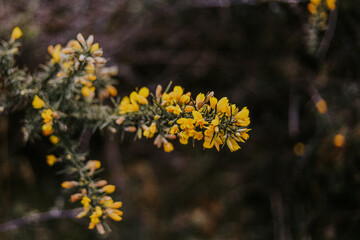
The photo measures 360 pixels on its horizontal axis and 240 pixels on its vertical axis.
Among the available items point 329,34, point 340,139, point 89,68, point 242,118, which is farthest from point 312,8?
point 89,68

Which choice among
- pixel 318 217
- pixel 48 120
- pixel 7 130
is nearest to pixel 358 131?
pixel 318 217

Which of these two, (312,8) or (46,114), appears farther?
(312,8)

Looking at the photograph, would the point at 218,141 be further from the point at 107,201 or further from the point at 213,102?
the point at 107,201

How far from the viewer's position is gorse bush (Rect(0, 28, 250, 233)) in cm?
124

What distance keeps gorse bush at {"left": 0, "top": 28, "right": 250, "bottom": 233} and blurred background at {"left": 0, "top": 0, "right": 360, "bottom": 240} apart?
102 centimetres

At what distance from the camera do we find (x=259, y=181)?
276cm

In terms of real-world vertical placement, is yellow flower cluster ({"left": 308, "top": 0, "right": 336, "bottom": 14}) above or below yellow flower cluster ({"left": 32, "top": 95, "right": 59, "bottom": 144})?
above

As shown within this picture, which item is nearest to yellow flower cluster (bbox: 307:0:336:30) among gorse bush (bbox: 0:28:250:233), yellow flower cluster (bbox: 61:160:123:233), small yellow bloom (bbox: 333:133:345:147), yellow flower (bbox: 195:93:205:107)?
small yellow bloom (bbox: 333:133:345:147)

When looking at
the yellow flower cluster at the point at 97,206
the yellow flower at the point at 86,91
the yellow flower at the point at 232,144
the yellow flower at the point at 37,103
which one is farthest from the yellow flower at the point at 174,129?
the yellow flower at the point at 37,103

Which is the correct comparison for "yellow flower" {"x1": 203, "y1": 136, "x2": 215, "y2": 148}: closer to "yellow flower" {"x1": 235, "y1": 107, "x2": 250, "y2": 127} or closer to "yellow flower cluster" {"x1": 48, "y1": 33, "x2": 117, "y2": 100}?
"yellow flower" {"x1": 235, "y1": 107, "x2": 250, "y2": 127}

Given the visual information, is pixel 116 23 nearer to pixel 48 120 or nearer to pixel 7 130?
pixel 7 130

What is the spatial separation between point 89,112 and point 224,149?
1745mm

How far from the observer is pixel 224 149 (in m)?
2.98

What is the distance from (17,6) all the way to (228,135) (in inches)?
106
